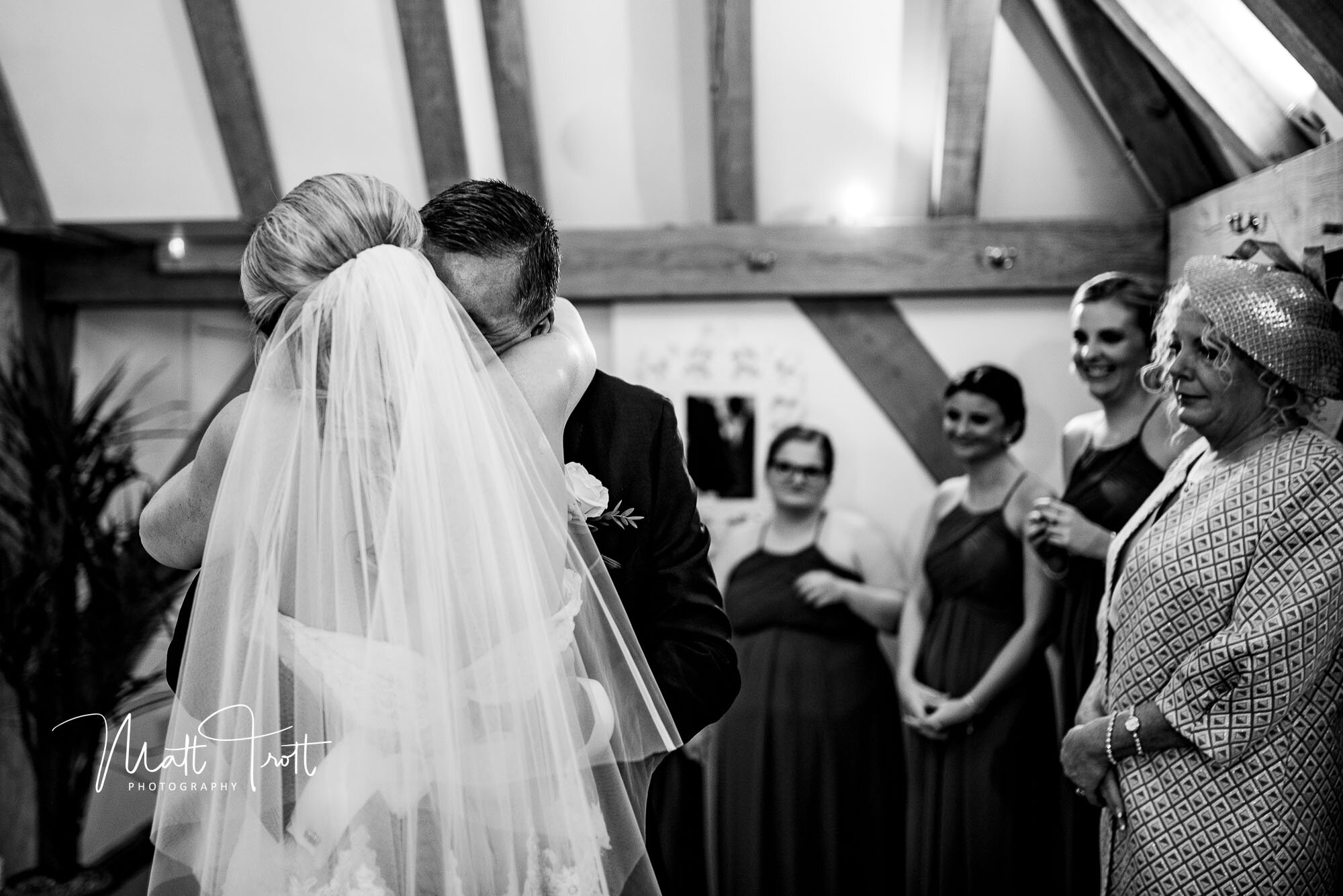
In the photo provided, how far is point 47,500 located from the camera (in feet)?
11.2

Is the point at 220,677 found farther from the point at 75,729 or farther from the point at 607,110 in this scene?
the point at 607,110

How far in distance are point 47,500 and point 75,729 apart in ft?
2.32

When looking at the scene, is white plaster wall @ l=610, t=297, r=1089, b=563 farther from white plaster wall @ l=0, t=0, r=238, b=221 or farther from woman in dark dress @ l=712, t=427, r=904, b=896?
white plaster wall @ l=0, t=0, r=238, b=221

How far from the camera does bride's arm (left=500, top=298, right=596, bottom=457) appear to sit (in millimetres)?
1274

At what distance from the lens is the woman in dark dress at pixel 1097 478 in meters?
2.76

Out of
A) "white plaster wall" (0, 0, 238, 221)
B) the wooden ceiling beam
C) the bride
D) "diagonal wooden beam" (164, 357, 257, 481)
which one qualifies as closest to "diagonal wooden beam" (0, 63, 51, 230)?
"white plaster wall" (0, 0, 238, 221)

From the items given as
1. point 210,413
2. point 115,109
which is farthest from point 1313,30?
point 210,413

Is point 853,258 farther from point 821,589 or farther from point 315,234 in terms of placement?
point 315,234

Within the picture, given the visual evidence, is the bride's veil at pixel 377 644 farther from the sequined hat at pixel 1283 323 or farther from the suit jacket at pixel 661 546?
the sequined hat at pixel 1283 323

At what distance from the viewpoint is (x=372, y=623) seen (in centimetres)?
118

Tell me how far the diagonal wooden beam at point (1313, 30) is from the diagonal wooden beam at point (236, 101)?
2.82 metres

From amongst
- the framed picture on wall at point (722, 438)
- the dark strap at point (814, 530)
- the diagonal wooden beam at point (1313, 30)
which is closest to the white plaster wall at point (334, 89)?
the framed picture on wall at point (722, 438)

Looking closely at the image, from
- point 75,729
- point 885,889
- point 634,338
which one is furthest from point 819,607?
point 75,729

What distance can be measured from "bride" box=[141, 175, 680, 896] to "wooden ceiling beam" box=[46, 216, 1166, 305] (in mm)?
2606
